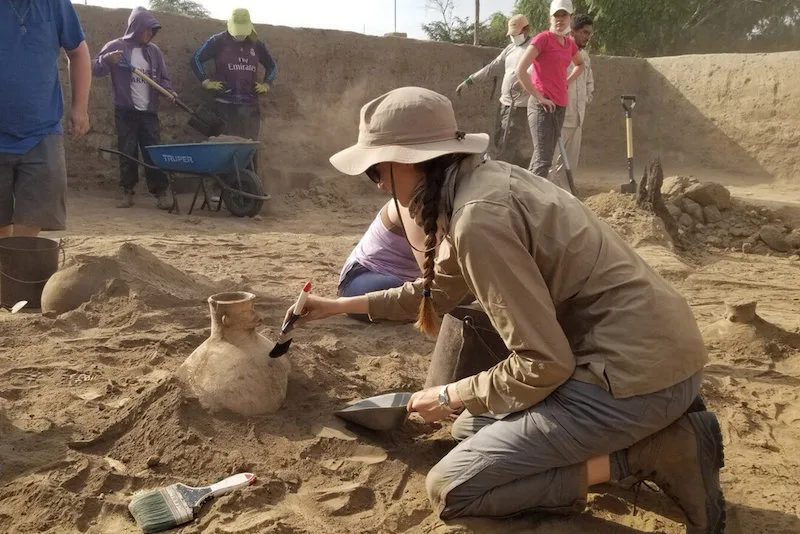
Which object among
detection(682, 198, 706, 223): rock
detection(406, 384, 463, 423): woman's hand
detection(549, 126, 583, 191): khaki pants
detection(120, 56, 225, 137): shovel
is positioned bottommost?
detection(682, 198, 706, 223): rock

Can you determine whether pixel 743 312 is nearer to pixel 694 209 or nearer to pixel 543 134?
pixel 543 134

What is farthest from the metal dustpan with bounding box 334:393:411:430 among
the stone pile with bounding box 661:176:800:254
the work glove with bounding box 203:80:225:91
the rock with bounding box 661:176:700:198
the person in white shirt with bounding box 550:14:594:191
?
the work glove with bounding box 203:80:225:91

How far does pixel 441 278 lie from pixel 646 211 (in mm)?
5052

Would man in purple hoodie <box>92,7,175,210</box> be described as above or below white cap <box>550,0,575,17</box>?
below

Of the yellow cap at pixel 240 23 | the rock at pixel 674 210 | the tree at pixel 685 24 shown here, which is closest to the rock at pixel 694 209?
the rock at pixel 674 210

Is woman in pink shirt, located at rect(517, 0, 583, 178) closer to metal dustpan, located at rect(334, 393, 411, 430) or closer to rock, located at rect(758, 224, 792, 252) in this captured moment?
rock, located at rect(758, 224, 792, 252)

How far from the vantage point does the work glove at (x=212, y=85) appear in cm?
812

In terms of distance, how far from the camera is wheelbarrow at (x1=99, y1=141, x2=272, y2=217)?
23.6 feet

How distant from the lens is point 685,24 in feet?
62.6

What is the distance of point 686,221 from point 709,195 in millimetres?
562

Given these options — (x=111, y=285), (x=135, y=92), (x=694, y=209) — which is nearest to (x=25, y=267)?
(x=111, y=285)

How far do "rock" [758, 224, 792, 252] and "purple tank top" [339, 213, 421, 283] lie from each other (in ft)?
14.8

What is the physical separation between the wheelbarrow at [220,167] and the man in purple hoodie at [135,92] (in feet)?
0.60

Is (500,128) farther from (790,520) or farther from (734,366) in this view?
(790,520)
